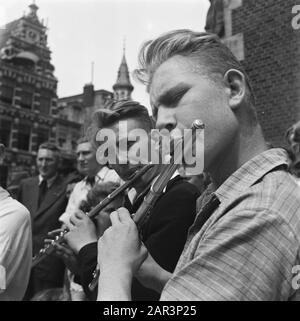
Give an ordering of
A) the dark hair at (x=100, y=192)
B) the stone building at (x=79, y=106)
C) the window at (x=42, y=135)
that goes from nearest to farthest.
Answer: the dark hair at (x=100, y=192)
the window at (x=42, y=135)
the stone building at (x=79, y=106)

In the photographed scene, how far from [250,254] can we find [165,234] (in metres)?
0.62

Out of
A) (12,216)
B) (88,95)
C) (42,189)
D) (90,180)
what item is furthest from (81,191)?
(88,95)

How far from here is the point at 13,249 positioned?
1.45 metres

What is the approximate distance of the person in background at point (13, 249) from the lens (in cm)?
142

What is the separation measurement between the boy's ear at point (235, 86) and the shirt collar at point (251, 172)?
138mm

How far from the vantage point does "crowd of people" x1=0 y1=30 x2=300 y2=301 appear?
62cm

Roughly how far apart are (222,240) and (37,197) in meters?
2.66

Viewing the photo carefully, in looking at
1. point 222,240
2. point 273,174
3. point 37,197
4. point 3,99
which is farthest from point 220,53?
point 3,99

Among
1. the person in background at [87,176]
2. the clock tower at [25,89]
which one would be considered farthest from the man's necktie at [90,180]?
the clock tower at [25,89]

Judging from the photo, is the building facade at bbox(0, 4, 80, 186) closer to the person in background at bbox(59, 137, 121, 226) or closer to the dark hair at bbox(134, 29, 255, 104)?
the person in background at bbox(59, 137, 121, 226)

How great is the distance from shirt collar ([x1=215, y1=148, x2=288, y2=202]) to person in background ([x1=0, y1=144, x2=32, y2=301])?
95 centimetres

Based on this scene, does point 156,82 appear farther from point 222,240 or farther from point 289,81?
point 289,81

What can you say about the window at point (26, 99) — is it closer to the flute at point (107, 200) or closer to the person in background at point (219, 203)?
the flute at point (107, 200)

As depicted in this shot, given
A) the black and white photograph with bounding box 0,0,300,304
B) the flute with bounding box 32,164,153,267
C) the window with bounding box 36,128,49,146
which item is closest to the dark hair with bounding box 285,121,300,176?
the black and white photograph with bounding box 0,0,300,304
